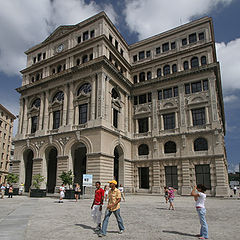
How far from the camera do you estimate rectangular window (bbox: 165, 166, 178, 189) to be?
35.3 m

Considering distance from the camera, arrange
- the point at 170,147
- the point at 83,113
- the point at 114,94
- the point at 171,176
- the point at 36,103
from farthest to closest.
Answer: the point at 36,103
the point at 114,94
the point at 170,147
the point at 171,176
the point at 83,113

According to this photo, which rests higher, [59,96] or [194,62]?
[194,62]

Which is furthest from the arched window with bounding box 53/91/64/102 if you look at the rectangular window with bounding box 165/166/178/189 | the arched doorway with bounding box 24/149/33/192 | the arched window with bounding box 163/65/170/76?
the rectangular window with bounding box 165/166/178/189

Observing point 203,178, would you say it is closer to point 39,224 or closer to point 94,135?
point 94,135

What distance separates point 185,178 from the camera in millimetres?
34125

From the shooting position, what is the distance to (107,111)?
3384 cm

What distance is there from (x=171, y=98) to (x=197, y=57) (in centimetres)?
787

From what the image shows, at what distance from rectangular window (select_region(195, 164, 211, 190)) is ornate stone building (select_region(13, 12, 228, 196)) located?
0.44ft

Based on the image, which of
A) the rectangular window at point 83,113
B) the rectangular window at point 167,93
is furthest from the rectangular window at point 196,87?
the rectangular window at point 83,113

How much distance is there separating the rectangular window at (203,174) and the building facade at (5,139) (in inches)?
2129

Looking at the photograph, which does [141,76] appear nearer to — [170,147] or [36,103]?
[170,147]

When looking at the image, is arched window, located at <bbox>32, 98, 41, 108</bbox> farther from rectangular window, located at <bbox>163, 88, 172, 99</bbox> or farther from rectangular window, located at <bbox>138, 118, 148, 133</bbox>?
rectangular window, located at <bbox>163, 88, 172, 99</bbox>

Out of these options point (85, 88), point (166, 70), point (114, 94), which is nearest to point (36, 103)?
point (85, 88)

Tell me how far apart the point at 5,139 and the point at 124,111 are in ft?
153
